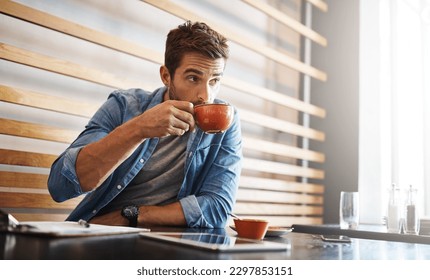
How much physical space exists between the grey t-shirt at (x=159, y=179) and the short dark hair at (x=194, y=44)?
0.71 ft

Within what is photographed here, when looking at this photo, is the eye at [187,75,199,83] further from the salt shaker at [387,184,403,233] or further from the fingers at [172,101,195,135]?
the salt shaker at [387,184,403,233]

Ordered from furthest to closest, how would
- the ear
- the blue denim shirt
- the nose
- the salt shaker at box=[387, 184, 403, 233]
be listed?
the salt shaker at box=[387, 184, 403, 233]
the ear
the nose
the blue denim shirt

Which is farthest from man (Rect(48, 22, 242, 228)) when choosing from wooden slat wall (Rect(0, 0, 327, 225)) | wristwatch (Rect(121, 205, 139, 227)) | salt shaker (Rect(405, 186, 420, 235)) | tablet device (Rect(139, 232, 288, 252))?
salt shaker (Rect(405, 186, 420, 235))

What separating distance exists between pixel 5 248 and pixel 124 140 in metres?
0.54

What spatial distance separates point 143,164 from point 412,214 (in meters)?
0.88

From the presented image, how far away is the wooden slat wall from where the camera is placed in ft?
4.33

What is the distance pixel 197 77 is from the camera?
126 cm

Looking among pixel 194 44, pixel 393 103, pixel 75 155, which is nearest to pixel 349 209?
pixel 194 44

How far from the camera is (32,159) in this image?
4.48 ft

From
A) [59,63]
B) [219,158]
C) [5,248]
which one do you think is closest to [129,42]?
[59,63]

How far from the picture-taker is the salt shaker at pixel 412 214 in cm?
148

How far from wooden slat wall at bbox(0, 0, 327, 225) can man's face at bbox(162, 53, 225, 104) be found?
361mm

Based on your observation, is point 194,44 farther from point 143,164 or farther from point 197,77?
point 143,164

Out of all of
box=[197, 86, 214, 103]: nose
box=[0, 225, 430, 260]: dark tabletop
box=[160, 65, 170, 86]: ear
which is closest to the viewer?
box=[0, 225, 430, 260]: dark tabletop
